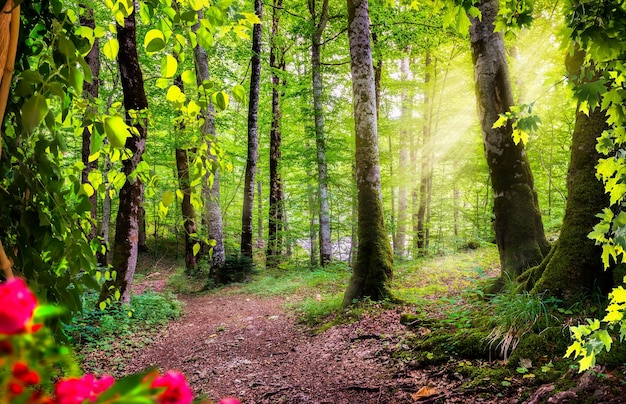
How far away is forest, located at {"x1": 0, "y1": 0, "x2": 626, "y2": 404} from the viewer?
1319 mm

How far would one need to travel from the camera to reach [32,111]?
1.00 meters

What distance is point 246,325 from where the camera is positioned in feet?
22.9

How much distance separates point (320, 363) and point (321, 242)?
24.1 feet

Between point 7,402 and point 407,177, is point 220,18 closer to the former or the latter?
point 7,402

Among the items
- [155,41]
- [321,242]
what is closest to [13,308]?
[155,41]

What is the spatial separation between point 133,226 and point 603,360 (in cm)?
683

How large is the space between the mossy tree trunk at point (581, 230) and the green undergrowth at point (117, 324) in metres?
5.14

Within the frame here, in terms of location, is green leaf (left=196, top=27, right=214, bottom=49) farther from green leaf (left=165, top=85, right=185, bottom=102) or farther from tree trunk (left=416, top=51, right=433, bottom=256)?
tree trunk (left=416, top=51, right=433, bottom=256)

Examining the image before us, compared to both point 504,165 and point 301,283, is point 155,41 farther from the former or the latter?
point 301,283

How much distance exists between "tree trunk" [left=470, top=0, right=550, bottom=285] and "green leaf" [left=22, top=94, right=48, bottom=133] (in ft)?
15.9

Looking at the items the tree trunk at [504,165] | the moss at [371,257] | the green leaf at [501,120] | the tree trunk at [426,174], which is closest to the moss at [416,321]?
the moss at [371,257]

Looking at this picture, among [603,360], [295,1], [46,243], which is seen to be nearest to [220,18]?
[46,243]

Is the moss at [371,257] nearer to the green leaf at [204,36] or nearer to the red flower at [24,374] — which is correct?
the green leaf at [204,36]

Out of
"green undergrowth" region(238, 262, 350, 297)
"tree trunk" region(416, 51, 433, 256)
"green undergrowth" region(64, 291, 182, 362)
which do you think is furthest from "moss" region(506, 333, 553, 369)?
"tree trunk" region(416, 51, 433, 256)
